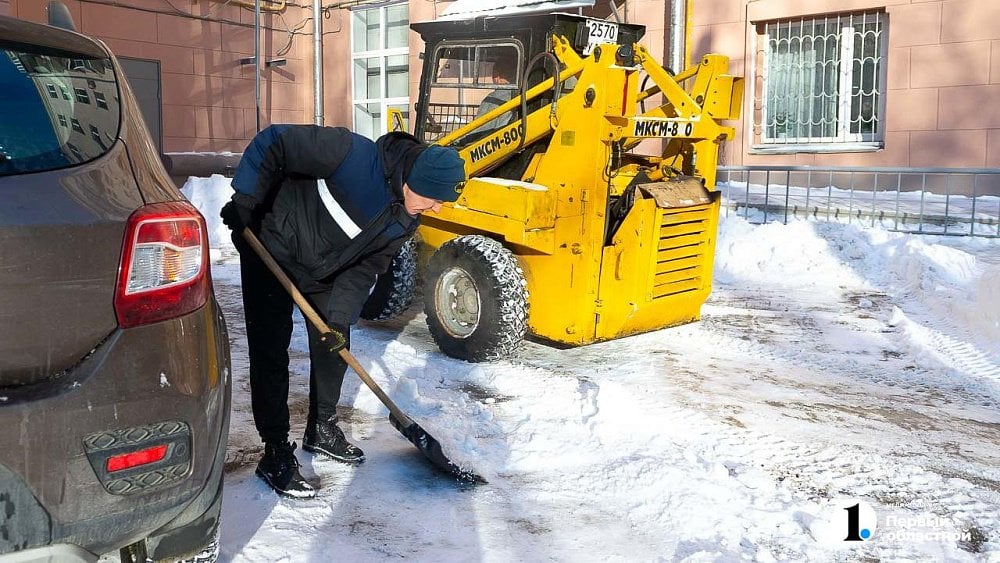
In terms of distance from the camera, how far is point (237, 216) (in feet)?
10.2

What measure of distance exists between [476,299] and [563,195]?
2.74 feet

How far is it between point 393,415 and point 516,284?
5.64 ft

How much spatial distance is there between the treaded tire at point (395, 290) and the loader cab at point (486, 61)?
88 centimetres

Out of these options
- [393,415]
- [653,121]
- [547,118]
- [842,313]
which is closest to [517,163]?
[547,118]

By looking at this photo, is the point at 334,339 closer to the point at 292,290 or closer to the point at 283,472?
the point at 292,290

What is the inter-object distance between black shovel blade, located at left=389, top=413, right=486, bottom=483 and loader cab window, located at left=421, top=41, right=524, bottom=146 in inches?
105

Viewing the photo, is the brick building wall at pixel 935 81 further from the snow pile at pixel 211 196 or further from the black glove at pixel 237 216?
the black glove at pixel 237 216

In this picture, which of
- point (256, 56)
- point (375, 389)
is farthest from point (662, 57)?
point (375, 389)

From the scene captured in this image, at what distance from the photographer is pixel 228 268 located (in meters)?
8.64

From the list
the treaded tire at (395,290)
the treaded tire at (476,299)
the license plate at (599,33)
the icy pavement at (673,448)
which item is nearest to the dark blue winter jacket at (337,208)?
the icy pavement at (673,448)

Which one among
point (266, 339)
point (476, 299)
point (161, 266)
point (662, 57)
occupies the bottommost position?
point (476, 299)

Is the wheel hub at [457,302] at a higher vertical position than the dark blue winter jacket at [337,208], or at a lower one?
lower

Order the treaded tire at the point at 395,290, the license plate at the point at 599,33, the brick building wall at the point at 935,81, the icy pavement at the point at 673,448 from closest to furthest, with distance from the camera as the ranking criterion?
the icy pavement at the point at 673,448 → the license plate at the point at 599,33 → the treaded tire at the point at 395,290 → the brick building wall at the point at 935,81

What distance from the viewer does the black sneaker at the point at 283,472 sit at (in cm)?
318
